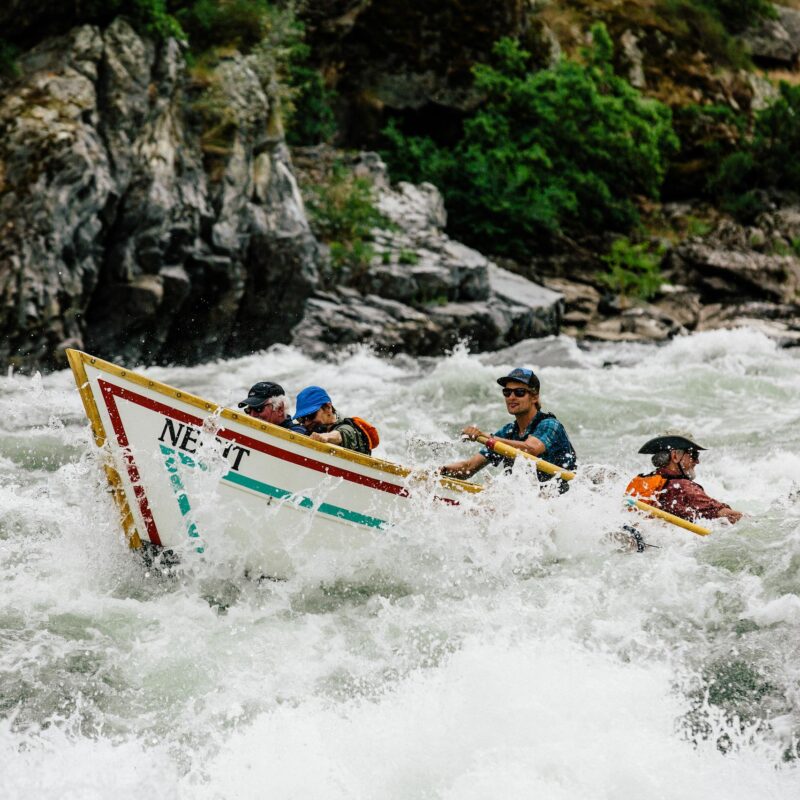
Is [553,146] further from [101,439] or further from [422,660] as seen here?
[422,660]

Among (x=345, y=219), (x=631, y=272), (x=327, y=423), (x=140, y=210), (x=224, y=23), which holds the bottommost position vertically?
(x=631, y=272)

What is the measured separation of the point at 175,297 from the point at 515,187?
42.5 ft

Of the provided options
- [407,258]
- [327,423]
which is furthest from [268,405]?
[407,258]

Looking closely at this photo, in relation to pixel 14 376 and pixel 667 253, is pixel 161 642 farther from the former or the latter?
pixel 667 253

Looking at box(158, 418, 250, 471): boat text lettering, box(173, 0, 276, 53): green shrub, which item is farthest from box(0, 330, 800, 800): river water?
box(173, 0, 276, 53): green shrub

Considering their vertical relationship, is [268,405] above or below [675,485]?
above

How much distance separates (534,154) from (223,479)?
19669 mm

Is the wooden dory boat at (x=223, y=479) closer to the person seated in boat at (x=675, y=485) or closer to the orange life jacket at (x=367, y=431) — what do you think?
the orange life jacket at (x=367, y=431)

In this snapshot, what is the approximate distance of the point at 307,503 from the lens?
232 inches

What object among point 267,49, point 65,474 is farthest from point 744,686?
point 267,49

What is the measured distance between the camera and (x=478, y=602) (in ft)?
19.0

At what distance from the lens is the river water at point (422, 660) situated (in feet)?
14.0

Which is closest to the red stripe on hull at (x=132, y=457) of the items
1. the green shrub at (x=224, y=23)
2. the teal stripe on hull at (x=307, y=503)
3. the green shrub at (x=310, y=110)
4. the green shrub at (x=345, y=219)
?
the teal stripe on hull at (x=307, y=503)

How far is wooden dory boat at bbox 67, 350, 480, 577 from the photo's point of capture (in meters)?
5.66
